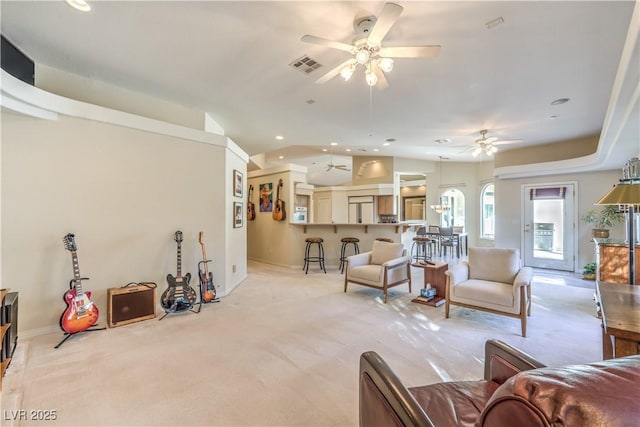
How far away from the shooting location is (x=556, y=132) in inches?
213

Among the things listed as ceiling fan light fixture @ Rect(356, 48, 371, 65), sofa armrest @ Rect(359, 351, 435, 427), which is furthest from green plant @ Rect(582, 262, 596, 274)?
sofa armrest @ Rect(359, 351, 435, 427)

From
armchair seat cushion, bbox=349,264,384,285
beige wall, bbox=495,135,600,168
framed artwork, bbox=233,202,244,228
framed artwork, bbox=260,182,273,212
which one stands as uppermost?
beige wall, bbox=495,135,600,168

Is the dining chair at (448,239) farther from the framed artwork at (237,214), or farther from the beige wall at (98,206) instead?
the beige wall at (98,206)

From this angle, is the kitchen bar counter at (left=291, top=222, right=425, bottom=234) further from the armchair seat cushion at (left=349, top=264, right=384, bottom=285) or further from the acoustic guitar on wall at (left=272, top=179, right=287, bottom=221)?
the armchair seat cushion at (left=349, top=264, right=384, bottom=285)

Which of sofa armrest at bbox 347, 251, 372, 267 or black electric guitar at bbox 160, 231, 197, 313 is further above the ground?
sofa armrest at bbox 347, 251, 372, 267

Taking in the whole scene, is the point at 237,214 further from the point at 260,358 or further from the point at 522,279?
the point at 522,279

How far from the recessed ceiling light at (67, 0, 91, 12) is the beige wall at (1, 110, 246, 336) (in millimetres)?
1350

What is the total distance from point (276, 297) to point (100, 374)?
230cm

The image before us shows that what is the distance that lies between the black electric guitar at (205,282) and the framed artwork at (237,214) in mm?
916

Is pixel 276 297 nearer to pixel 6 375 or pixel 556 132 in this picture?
pixel 6 375

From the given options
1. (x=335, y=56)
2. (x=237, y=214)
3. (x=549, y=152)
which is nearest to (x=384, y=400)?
(x=335, y=56)

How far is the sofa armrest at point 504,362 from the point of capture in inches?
47.1

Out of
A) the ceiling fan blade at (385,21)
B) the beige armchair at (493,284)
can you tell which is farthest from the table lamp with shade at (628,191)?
the ceiling fan blade at (385,21)

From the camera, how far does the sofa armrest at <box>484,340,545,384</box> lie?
1.20 m
